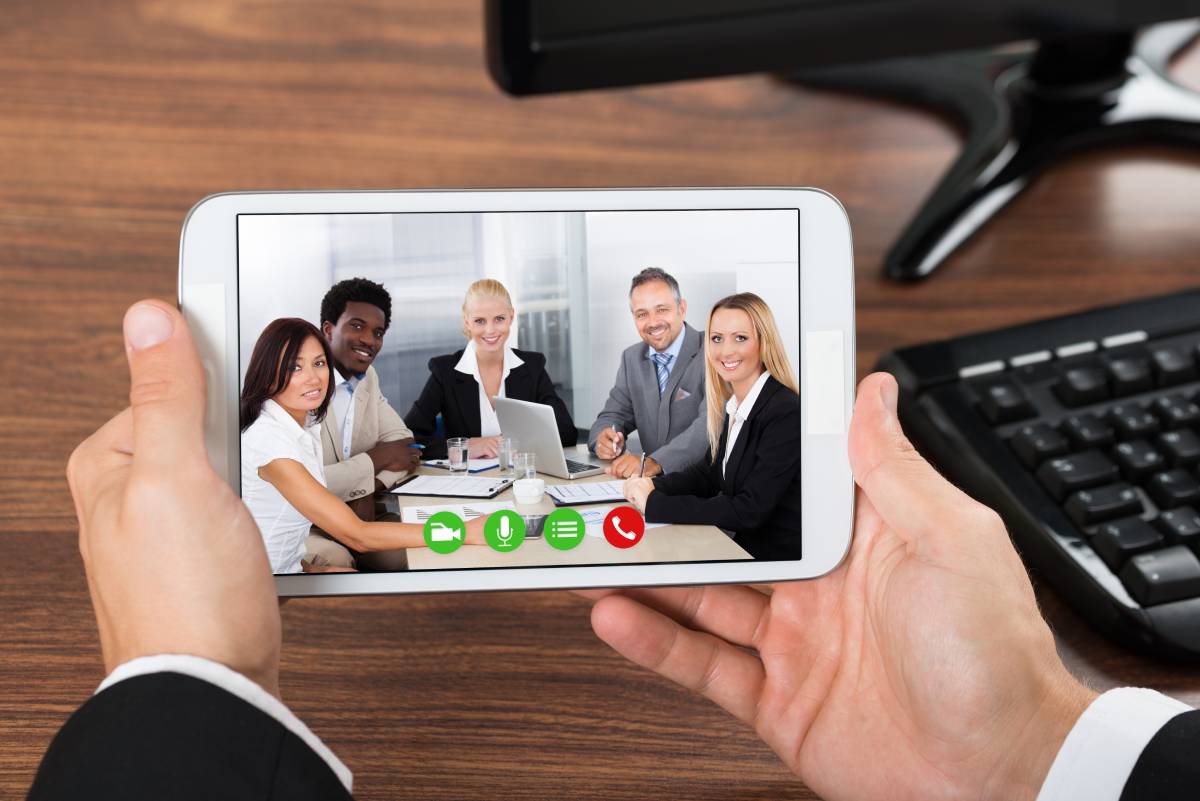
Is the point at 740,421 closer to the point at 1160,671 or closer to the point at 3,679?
the point at 1160,671

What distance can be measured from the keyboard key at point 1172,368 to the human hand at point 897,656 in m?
0.16

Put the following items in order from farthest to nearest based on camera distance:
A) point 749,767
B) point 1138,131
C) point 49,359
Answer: point 1138,131
point 49,359
point 749,767

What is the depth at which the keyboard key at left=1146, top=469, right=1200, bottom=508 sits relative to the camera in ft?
1.36

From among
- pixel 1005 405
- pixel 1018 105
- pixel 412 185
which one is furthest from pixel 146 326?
pixel 1018 105

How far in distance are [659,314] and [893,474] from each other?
0.13 meters

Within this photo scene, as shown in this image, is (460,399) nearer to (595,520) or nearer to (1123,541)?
(595,520)

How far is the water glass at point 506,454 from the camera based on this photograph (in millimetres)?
427

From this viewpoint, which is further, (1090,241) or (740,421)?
(1090,241)

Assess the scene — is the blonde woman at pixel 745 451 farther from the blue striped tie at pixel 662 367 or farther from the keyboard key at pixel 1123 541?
the keyboard key at pixel 1123 541

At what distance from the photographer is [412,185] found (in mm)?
621

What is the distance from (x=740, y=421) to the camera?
43cm

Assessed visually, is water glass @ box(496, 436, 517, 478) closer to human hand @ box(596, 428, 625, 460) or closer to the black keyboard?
human hand @ box(596, 428, 625, 460)

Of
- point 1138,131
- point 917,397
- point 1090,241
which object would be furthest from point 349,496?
point 1138,131

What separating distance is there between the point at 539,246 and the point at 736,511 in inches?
6.4
